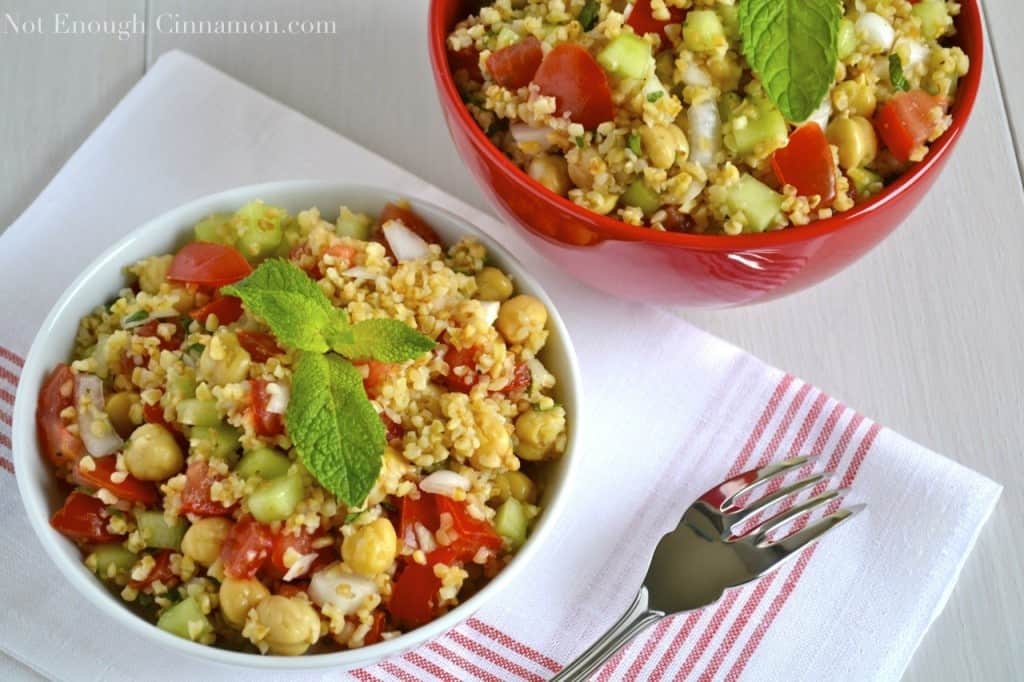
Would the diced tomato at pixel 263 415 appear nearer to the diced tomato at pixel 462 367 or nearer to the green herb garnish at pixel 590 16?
the diced tomato at pixel 462 367

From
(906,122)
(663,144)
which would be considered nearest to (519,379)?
(663,144)

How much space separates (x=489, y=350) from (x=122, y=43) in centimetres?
134

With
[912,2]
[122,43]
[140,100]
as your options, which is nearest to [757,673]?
[912,2]

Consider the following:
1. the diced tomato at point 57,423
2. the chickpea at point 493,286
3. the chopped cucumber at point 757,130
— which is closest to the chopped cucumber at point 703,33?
the chopped cucumber at point 757,130

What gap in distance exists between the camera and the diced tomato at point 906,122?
1846mm

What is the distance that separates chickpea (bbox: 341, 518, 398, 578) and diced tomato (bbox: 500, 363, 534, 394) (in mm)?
323

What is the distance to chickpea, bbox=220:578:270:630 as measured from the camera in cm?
163

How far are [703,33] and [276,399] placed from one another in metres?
0.90

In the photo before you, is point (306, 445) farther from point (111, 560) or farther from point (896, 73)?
point (896, 73)

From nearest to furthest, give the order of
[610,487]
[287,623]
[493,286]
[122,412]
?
[287,623] < [122,412] < [493,286] < [610,487]

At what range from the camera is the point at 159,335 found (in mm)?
1839

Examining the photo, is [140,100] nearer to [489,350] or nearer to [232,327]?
[232,327]

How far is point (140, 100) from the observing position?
2393 millimetres

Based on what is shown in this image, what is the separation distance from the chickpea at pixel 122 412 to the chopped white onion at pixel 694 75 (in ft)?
3.43
